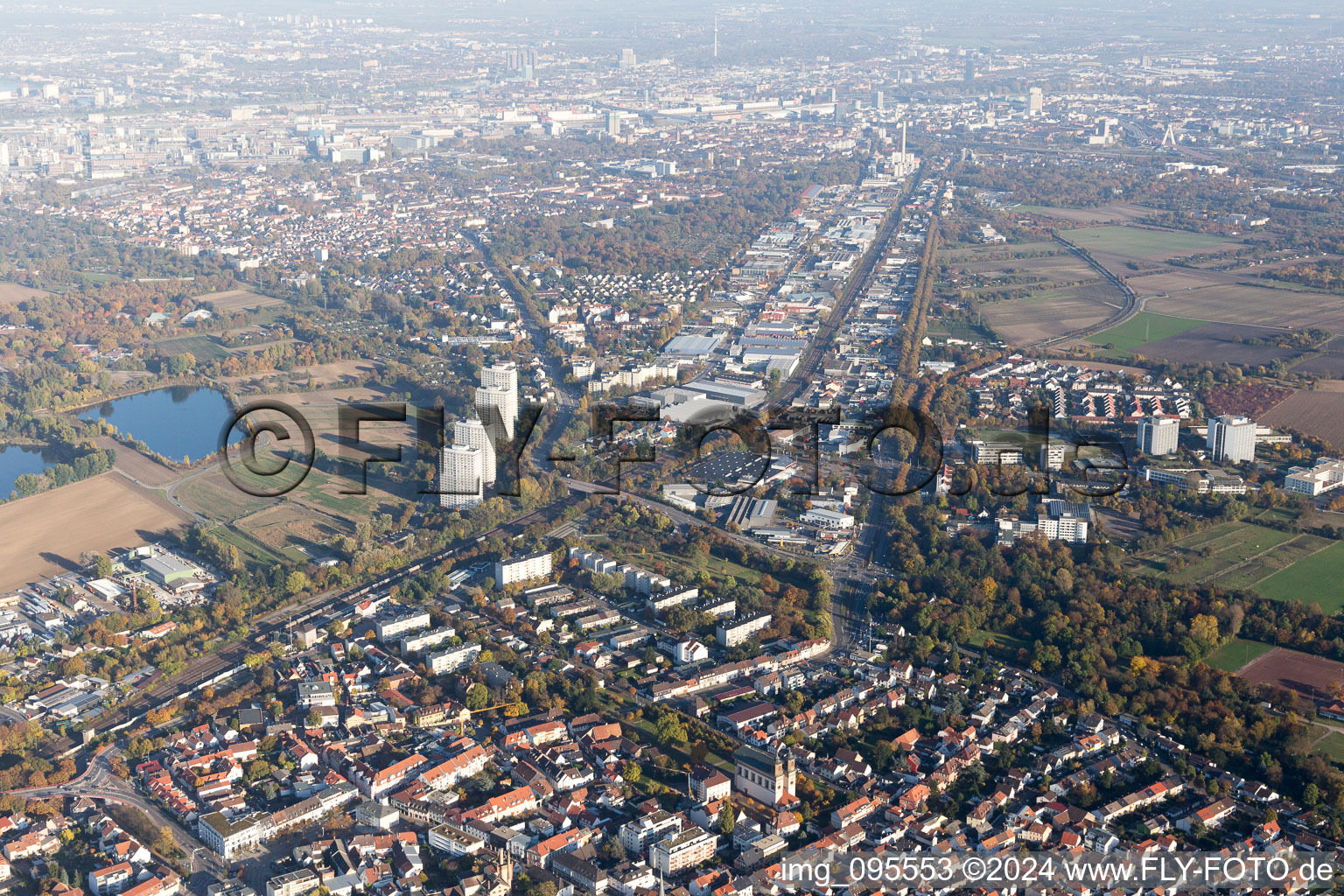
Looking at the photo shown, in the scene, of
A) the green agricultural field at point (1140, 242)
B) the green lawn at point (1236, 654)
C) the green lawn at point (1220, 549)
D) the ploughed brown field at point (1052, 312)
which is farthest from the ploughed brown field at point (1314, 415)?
the green agricultural field at point (1140, 242)

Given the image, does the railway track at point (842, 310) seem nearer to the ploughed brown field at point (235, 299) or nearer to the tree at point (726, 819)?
the ploughed brown field at point (235, 299)

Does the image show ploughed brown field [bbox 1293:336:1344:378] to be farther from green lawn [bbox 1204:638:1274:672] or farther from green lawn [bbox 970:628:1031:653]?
green lawn [bbox 970:628:1031:653]

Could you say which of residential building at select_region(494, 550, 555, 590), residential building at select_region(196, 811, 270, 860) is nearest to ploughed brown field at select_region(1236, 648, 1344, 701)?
residential building at select_region(494, 550, 555, 590)

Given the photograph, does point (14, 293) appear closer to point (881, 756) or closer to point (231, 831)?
point (231, 831)

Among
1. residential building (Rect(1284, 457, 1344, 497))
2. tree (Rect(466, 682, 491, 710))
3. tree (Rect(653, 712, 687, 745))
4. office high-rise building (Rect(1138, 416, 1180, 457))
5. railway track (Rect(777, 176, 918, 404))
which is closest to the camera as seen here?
tree (Rect(653, 712, 687, 745))

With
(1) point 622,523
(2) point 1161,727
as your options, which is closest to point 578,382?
(1) point 622,523

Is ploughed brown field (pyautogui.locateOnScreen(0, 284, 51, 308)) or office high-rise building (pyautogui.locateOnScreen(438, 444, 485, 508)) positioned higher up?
ploughed brown field (pyautogui.locateOnScreen(0, 284, 51, 308))
